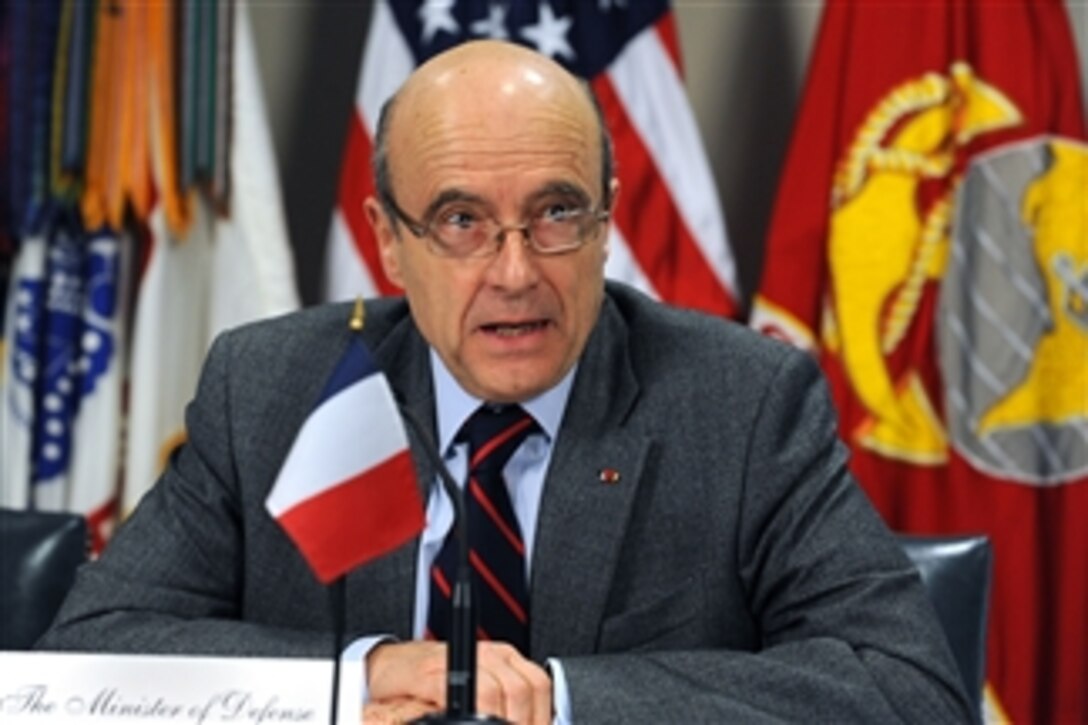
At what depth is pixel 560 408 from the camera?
237 cm

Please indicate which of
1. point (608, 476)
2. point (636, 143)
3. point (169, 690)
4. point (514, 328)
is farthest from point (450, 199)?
point (636, 143)

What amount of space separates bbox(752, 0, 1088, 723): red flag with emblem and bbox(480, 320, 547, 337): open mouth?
171cm

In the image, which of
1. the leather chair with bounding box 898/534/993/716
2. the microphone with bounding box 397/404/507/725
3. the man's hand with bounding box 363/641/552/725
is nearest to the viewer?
the microphone with bounding box 397/404/507/725

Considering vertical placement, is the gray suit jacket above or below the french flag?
below

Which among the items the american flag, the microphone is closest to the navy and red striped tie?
the microphone

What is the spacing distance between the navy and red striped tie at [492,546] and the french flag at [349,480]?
682 mm

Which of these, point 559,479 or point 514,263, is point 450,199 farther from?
point 559,479

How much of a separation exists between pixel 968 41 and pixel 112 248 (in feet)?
6.33

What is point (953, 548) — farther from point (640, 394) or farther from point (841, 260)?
point (841, 260)

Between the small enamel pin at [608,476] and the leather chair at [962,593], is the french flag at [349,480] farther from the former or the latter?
the leather chair at [962,593]

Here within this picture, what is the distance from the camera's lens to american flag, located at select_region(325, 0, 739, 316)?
3902 mm

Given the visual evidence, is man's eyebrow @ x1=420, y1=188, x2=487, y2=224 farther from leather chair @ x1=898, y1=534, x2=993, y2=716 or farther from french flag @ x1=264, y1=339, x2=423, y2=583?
leather chair @ x1=898, y1=534, x2=993, y2=716

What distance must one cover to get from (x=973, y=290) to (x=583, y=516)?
1.78 metres

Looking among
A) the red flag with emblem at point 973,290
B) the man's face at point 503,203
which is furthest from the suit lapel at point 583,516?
the red flag with emblem at point 973,290
